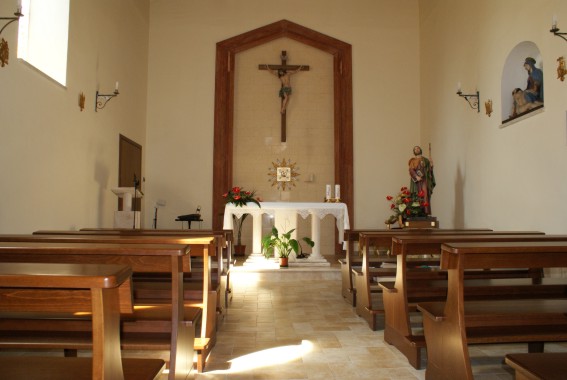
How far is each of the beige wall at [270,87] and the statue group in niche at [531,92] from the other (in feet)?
12.7

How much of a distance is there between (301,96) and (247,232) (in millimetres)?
3073

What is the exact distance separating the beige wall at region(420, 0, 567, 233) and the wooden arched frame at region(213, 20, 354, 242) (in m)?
1.59

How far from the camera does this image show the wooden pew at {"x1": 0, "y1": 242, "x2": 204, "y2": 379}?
81.4 inches

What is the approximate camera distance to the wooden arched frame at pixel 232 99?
31.1 feet

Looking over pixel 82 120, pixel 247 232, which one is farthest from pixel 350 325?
pixel 247 232

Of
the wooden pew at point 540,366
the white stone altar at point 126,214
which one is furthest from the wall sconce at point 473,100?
the wooden pew at point 540,366

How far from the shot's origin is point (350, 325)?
3.86m

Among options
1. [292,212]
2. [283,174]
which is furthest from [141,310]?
[283,174]

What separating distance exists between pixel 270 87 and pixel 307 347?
24.5ft

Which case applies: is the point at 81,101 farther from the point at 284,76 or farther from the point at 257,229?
the point at 284,76

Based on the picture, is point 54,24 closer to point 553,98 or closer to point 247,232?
point 247,232

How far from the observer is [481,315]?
220cm

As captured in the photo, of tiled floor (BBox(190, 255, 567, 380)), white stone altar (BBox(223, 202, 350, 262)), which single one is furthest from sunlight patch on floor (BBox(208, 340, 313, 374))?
white stone altar (BBox(223, 202, 350, 262))

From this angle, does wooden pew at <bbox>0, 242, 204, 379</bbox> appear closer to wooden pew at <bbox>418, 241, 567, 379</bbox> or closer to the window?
wooden pew at <bbox>418, 241, 567, 379</bbox>
